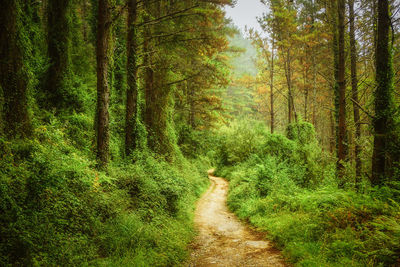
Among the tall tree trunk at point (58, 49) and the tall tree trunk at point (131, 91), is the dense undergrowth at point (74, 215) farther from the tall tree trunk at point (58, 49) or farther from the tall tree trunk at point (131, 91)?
the tall tree trunk at point (58, 49)

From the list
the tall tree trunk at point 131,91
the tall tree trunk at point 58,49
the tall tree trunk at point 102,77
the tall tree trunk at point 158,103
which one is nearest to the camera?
the tall tree trunk at point 102,77

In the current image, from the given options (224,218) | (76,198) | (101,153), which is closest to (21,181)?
(76,198)

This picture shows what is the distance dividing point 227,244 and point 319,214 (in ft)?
8.88

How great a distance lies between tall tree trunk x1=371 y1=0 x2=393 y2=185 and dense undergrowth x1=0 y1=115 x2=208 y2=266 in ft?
18.8

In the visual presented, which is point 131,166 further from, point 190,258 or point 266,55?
point 266,55

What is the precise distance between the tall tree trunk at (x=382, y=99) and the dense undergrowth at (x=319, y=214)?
0.54 m

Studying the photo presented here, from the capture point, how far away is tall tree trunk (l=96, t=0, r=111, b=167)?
6695mm

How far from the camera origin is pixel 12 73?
620 cm

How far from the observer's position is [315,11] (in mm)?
18094

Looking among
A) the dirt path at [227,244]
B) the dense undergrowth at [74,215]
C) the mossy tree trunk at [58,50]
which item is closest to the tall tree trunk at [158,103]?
the mossy tree trunk at [58,50]

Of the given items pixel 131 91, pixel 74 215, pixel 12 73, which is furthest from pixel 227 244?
pixel 12 73

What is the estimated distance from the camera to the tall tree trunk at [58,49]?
9922 millimetres

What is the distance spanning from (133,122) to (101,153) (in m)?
2.87

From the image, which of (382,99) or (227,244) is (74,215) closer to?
(227,244)
